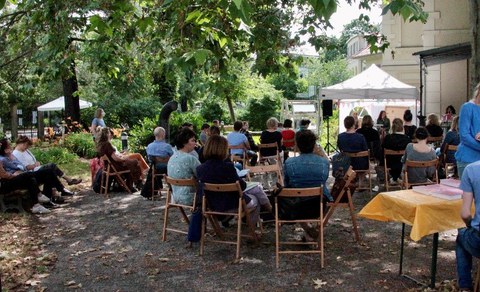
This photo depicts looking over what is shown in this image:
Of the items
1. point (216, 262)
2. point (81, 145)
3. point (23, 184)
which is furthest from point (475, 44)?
point (81, 145)

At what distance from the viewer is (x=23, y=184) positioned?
8.17 meters

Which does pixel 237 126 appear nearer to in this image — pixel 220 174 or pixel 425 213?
pixel 220 174

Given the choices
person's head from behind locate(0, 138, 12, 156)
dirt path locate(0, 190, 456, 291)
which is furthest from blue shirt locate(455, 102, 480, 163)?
person's head from behind locate(0, 138, 12, 156)

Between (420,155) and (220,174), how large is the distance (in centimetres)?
343

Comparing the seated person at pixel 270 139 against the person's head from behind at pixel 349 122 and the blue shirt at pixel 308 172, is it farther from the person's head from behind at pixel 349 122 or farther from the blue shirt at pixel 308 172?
the blue shirt at pixel 308 172

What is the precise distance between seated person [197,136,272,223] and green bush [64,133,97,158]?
11158 mm

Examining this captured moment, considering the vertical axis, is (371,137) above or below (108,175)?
above

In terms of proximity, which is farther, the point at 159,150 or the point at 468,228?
the point at 159,150

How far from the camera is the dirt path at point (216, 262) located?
475cm

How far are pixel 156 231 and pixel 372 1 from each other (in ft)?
20.5

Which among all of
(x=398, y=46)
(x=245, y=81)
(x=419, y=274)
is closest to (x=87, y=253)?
(x=419, y=274)

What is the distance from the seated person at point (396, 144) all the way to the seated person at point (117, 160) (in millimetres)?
4541

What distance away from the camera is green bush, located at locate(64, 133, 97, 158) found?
16.2 metres

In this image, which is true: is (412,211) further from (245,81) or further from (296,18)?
(245,81)
